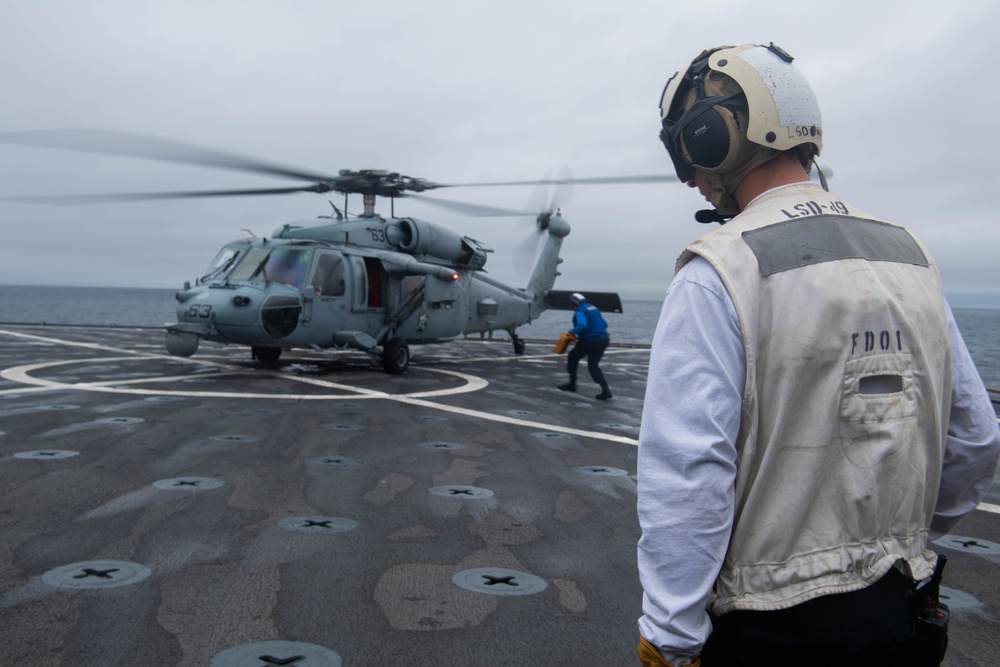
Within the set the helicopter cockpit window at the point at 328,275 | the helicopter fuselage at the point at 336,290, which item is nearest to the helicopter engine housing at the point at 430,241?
the helicopter fuselage at the point at 336,290

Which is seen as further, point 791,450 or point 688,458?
point 791,450

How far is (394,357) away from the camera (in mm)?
14453

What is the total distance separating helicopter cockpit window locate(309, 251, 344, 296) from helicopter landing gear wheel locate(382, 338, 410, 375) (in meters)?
1.35

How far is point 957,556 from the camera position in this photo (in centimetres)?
468

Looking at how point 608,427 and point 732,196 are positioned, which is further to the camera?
point 608,427

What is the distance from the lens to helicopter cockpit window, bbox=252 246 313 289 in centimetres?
1324

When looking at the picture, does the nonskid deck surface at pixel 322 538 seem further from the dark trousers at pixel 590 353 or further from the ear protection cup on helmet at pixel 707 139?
the dark trousers at pixel 590 353

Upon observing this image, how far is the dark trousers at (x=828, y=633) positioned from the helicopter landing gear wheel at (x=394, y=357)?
12943 mm

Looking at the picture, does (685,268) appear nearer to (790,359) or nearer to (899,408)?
(790,359)

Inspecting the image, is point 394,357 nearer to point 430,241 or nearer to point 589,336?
point 430,241

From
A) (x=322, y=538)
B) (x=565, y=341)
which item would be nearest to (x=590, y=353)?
(x=565, y=341)

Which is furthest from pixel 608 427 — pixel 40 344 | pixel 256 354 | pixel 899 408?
pixel 40 344

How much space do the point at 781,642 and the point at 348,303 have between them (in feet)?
42.4

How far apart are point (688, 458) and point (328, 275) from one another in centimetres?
1271
